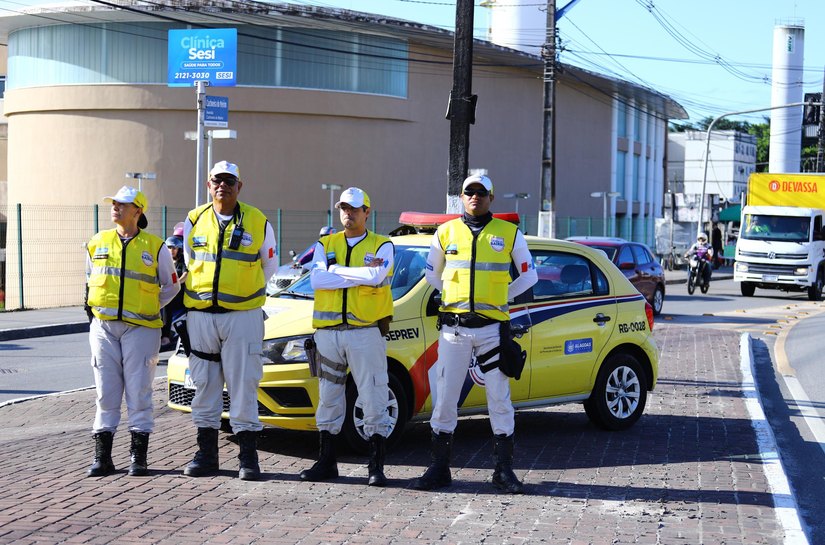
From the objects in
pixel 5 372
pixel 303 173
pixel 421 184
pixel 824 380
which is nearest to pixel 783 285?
pixel 421 184

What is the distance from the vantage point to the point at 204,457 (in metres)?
7.29

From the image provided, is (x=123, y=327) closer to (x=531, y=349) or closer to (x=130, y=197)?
(x=130, y=197)

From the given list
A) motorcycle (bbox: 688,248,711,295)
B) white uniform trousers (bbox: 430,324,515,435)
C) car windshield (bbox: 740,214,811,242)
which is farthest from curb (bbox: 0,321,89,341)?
car windshield (bbox: 740,214,811,242)

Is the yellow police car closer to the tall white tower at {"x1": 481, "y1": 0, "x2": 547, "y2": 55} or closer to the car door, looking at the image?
the car door

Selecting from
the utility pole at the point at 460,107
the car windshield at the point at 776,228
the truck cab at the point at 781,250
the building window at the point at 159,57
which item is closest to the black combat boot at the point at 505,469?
the utility pole at the point at 460,107

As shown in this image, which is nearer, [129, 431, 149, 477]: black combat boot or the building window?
[129, 431, 149, 477]: black combat boot

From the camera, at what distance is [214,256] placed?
7125 mm

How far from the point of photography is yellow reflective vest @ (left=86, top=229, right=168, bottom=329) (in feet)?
23.7

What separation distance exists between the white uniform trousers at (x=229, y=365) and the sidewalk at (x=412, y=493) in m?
0.43

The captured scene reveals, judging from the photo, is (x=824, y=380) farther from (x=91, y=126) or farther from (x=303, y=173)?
(x=91, y=126)

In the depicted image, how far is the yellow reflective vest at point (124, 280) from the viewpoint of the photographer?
7.22 meters

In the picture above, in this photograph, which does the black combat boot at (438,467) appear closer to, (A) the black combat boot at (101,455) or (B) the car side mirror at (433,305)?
(B) the car side mirror at (433,305)

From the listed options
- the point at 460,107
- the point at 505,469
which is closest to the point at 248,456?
the point at 505,469

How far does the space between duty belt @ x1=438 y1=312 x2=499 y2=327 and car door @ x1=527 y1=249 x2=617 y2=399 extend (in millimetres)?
1468
